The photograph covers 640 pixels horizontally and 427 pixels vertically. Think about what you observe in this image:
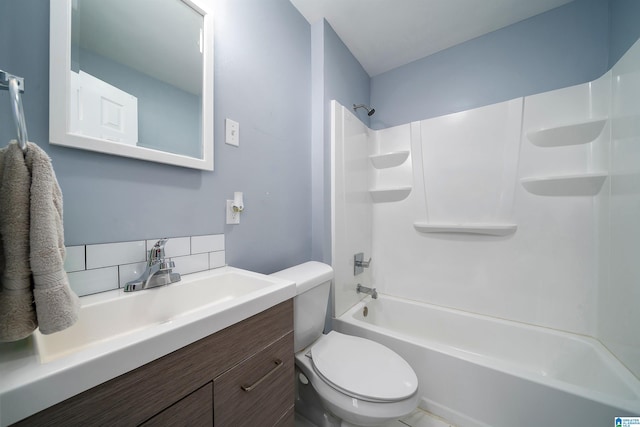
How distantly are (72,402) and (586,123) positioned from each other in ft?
7.65

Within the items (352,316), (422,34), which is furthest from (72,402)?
(422,34)

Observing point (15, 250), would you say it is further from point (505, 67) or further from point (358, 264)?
point (505, 67)

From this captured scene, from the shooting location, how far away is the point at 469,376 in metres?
1.15

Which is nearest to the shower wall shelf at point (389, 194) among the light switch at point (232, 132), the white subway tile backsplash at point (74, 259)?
the light switch at point (232, 132)

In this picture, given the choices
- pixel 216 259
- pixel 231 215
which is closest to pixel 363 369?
pixel 216 259

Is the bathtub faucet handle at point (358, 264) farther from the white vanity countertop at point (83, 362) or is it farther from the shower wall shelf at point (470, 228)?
the white vanity countertop at point (83, 362)

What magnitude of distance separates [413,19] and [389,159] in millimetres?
972

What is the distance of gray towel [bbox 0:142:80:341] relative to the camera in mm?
383

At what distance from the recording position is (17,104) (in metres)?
0.42

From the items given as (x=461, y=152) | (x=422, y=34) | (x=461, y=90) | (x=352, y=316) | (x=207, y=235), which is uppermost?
(x=422, y=34)

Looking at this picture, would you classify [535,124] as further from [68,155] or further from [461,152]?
[68,155]

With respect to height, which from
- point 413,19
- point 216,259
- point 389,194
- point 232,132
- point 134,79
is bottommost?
point 216,259

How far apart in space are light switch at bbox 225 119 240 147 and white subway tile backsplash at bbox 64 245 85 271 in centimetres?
66

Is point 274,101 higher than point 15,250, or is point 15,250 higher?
point 274,101
